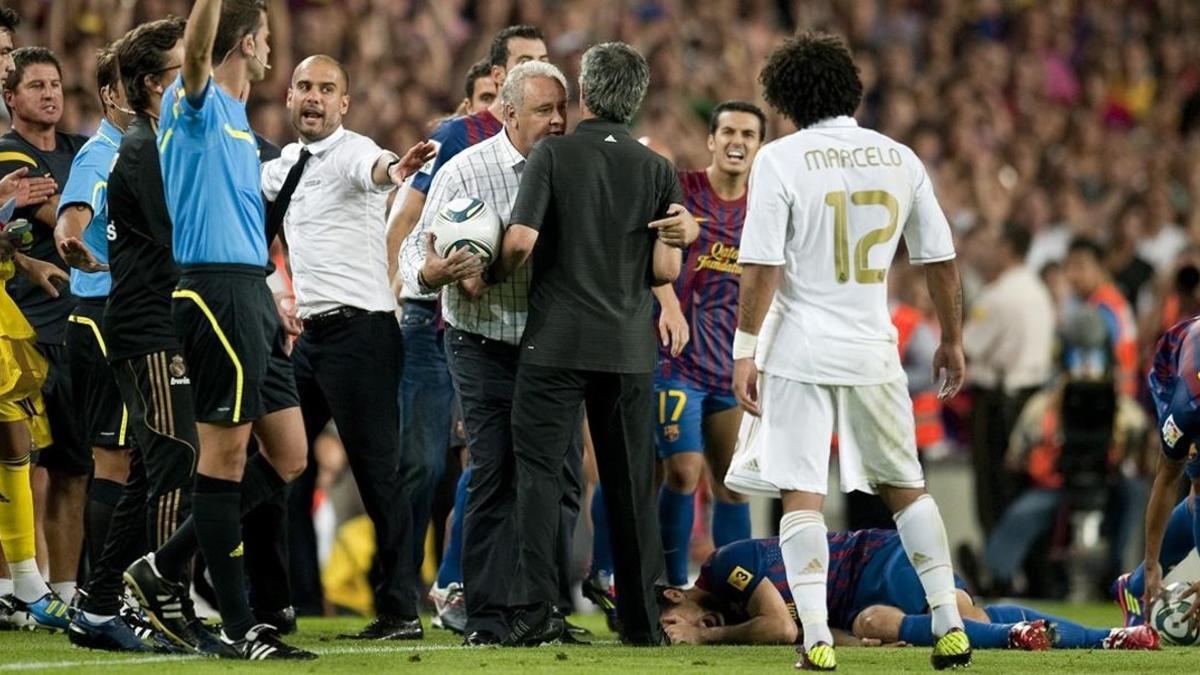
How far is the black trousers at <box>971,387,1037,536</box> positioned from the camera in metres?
14.8

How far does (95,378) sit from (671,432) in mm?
2782

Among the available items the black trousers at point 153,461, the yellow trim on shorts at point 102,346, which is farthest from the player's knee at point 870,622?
the yellow trim on shorts at point 102,346

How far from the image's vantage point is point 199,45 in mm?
6828

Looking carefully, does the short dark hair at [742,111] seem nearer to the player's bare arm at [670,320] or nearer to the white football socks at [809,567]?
the player's bare arm at [670,320]

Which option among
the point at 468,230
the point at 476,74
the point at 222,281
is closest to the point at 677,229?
the point at 468,230

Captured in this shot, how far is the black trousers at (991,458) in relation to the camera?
14766 mm

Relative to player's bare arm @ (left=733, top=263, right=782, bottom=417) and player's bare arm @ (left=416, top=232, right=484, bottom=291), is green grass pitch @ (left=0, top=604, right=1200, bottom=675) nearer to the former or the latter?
player's bare arm @ (left=733, top=263, right=782, bottom=417)

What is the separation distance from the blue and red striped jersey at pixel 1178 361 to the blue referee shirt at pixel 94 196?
449 cm

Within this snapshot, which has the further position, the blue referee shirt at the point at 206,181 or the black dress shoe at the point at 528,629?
the black dress shoe at the point at 528,629

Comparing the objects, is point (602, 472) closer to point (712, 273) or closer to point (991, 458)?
point (712, 273)

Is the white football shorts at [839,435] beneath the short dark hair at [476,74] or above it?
beneath

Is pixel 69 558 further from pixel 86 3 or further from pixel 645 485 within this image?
pixel 86 3

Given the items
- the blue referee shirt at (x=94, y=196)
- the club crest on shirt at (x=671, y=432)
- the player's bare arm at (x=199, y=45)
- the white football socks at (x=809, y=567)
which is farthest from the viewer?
the club crest on shirt at (x=671, y=432)

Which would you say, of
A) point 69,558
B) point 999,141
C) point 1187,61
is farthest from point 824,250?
point 1187,61
